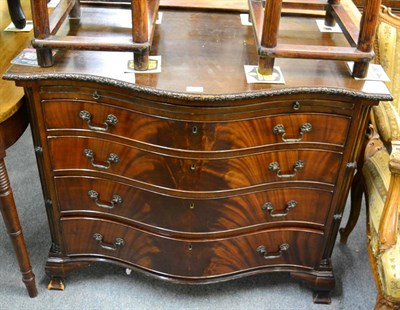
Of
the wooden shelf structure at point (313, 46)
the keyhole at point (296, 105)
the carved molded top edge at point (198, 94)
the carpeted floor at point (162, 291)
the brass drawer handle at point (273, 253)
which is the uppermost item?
the wooden shelf structure at point (313, 46)

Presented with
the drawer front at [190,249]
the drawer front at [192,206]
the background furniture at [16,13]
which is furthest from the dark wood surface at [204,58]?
the drawer front at [190,249]

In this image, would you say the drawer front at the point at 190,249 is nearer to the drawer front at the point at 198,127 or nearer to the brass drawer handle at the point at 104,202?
the brass drawer handle at the point at 104,202

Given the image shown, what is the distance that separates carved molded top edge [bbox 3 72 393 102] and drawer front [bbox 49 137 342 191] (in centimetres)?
21

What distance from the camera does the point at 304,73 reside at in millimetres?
1414

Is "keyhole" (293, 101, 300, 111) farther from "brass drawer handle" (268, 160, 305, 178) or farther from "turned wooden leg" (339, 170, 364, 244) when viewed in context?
"turned wooden leg" (339, 170, 364, 244)

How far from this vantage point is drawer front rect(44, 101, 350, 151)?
1384 millimetres

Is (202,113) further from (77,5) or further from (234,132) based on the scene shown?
(77,5)

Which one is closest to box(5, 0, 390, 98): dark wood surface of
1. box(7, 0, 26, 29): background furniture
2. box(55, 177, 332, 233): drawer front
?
box(7, 0, 26, 29): background furniture

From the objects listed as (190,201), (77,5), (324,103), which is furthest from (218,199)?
(77,5)

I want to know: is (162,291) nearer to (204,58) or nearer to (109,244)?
(109,244)

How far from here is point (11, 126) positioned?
1489 millimetres

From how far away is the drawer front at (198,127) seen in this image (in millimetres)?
1384

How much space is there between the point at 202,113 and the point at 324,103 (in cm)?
35

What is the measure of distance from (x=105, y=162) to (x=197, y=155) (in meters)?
0.30
